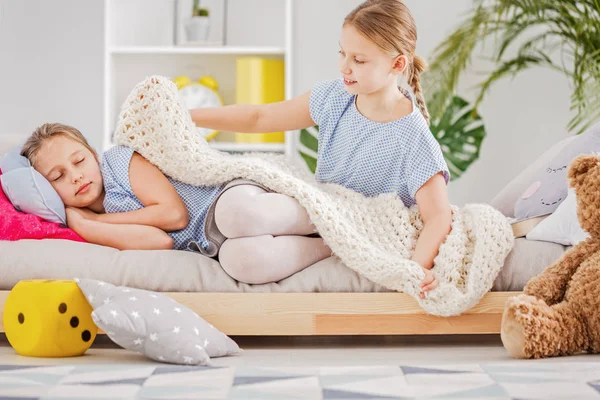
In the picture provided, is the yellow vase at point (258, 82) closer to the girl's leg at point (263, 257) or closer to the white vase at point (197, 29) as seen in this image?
the white vase at point (197, 29)

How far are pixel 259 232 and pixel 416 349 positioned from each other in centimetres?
43

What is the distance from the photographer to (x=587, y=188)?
156cm

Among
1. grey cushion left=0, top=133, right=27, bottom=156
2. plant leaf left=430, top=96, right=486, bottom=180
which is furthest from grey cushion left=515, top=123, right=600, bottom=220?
plant leaf left=430, top=96, right=486, bottom=180

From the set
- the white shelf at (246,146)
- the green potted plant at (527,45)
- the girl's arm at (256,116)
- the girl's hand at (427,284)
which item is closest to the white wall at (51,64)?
the white shelf at (246,146)

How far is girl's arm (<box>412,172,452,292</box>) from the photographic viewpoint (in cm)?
170

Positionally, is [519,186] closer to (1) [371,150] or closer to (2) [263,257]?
(1) [371,150]

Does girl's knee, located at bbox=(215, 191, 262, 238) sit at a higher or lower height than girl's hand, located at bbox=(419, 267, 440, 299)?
higher

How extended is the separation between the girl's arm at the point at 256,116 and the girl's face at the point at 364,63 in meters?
0.24

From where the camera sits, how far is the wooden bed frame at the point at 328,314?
1657 millimetres

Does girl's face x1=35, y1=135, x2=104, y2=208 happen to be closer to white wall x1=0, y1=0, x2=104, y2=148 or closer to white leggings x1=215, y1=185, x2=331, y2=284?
white leggings x1=215, y1=185, x2=331, y2=284

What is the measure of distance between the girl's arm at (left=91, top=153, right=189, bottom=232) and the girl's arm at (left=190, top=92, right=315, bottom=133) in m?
0.22

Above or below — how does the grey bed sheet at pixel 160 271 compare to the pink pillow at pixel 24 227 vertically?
below

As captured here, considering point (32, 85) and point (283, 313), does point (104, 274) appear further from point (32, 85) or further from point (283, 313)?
point (32, 85)

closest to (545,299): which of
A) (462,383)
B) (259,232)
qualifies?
(462,383)
